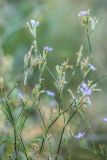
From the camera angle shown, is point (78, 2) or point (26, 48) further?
point (78, 2)

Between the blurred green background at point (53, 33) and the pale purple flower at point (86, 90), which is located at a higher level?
the blurred green background at point (53, 33)

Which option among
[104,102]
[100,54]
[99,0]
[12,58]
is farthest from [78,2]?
[104,102]

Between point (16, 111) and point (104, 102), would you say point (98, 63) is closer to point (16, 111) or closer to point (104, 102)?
point (104, 102)

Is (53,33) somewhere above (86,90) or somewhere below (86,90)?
above

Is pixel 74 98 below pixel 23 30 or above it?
below

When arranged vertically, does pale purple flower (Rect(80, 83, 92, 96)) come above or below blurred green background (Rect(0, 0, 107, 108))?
below

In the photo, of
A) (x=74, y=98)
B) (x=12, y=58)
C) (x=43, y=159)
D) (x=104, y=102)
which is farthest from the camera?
(x=12, y=58)

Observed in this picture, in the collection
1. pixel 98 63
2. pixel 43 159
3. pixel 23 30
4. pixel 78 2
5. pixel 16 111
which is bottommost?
pixel 43 159

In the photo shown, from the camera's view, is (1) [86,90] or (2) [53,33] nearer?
(1) [86,90]

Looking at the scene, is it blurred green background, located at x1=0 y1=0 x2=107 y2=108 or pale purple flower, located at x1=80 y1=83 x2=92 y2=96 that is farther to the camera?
blurred green background, located at x1=0 y1=0 x2=107 y2=108

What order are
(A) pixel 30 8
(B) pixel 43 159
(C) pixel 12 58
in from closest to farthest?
(B) pixel 43 159 → (C) pixel 12 58 → (A) pixel 30 8

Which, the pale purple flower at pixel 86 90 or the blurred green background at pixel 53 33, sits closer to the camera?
the pale purple flower at pixel 86 90
